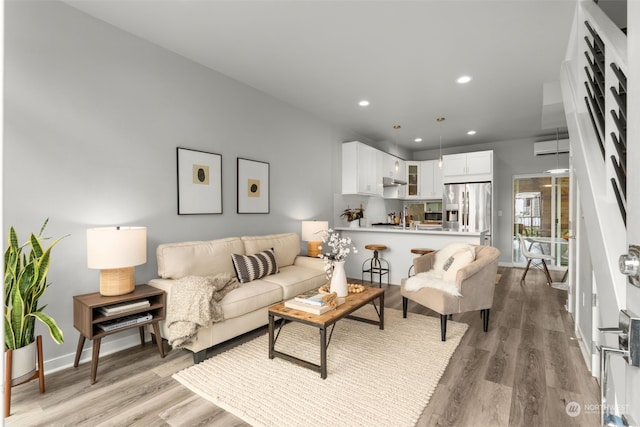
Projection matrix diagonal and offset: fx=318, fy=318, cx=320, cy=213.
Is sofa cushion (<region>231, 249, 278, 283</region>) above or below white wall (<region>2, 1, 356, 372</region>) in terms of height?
below

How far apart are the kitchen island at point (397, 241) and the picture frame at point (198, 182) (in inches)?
100

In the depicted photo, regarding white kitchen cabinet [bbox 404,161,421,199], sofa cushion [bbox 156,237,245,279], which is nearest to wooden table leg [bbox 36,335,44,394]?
sofa cushion [bbox 156,237,245,279]

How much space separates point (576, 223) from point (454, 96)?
2129 millimetres

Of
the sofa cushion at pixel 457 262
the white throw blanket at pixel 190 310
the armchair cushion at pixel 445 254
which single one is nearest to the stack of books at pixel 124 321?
the white throw blanket at pixel 190 310

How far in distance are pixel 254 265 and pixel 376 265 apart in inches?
103

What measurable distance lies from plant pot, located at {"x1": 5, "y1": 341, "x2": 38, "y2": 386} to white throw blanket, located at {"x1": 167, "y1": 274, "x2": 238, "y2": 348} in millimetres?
812

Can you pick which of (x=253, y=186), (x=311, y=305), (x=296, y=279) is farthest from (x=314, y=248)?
(x=311, y=305)

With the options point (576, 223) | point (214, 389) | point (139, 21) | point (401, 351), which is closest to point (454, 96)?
point (576, 223)

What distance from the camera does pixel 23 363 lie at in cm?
199

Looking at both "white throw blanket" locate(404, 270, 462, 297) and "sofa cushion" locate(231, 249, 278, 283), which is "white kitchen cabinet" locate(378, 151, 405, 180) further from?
"sofa cushion" locate(231, 249, 278, 283)

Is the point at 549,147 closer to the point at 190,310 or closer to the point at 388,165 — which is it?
the point at 388,165

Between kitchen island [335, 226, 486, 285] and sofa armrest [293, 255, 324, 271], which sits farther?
kitchen island [335, 226, 486, 285]

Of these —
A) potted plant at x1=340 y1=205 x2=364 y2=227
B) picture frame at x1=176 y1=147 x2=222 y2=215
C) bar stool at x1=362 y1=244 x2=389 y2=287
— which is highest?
picture frame at x1=176 y1=147 x2=222 y2=215

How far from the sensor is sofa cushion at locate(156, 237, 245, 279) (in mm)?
2898
